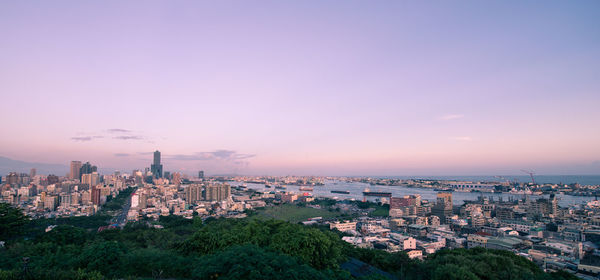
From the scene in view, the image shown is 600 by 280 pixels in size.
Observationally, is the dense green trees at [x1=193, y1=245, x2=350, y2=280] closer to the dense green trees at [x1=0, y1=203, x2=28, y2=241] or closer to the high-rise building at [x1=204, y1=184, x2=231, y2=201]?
the dense green trees at [x1=0, y1=203, x2=28, y2=241]

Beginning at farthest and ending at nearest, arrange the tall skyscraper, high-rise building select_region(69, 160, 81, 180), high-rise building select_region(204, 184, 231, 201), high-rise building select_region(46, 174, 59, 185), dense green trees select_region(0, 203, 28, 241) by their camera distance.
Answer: the tall skyscraper, high-rise building select_region(69, 160, 81, 180), high-rise building select_region(46, 174, 59, 185), high-rise building select_region(204, 184, 231, 201), dense green trees select_region(0, 203, 28, 241)

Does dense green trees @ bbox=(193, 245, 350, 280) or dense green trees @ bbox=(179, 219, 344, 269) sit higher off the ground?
dense green trees @ bbox=(193, 245, 350, 280)

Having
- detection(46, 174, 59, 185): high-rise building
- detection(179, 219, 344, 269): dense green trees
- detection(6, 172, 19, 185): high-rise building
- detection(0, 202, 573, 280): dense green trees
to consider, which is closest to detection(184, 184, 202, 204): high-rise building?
detection(46, 174, 59, 185): high-rise building

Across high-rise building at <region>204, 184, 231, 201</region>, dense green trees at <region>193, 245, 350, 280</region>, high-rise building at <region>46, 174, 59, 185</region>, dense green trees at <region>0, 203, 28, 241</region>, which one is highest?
dense green trees at <region>193, 245, 350, 280</region>

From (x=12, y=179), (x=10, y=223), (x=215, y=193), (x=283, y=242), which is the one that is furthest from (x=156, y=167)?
(x=283, y=242)

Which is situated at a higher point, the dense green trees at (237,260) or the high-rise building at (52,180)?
the dense green trees at (237,260)

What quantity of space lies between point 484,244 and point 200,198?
30.4m

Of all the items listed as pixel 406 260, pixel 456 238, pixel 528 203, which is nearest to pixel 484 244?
pixel 456 238

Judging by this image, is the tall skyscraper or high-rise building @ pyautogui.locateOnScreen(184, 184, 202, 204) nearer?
high-rise building @ pyautogui.locateOnScreen(184, 184, 202, 204)

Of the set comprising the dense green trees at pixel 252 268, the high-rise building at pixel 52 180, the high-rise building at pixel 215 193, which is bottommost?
the high-rise building at pixel 215 193

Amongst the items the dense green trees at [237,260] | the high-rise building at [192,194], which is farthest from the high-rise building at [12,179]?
the dense green trees at [237,260]

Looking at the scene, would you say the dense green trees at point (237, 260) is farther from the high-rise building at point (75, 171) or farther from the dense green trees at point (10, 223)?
the high-rise building at point (75, 171)

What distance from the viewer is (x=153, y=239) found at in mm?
11984

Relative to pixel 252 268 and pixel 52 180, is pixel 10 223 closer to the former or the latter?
pixel 252 268
